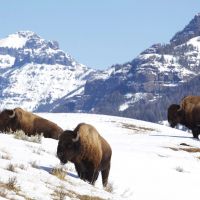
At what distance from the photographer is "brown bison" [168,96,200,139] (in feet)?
115

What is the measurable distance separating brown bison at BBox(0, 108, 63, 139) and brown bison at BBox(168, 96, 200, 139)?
10687mm

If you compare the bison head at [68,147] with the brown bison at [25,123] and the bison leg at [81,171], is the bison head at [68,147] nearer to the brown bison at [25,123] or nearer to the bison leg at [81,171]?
the bison leg at [81,171]

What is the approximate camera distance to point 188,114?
1391 inches

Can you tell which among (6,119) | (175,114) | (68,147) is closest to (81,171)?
(68,147)

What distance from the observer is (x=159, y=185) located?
57.5ft

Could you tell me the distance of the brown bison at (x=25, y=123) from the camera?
965 inches


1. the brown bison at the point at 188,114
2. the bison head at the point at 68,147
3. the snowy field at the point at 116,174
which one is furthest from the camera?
the brown bison at the point at 188,114

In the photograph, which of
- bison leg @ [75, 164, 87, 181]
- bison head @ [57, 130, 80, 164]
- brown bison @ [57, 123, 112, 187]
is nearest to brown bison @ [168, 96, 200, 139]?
brown bison @ [57, 123, 112, 187]

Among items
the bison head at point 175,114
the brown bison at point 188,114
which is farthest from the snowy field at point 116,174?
the bison head at point 175,114

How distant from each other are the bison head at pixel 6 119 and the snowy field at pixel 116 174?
458 centimetres

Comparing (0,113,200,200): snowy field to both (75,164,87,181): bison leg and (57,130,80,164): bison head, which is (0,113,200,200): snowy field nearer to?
(75,164,87,181): bison leg

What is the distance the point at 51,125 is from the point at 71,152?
13596 millimetres

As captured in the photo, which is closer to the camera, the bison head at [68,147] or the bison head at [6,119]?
the bison head at [68,147]

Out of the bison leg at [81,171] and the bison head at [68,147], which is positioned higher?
the bison head at [68,147]
